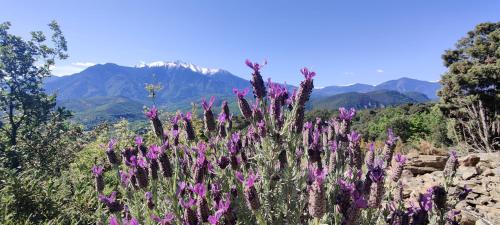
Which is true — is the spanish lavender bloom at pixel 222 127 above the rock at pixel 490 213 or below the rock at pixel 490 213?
above

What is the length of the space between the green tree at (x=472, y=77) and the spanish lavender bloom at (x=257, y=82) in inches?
385

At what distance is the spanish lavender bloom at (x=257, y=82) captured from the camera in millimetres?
2309

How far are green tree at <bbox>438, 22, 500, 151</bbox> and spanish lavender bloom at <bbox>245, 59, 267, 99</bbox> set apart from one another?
32.0 feet

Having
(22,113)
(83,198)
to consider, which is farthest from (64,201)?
(22,113)

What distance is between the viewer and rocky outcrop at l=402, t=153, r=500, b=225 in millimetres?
3477

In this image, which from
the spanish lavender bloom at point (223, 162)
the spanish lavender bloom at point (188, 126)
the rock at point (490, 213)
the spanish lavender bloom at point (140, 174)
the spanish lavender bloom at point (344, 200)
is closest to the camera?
the spanish lavender bloom at point (344, 200)

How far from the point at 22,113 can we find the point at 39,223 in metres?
25.7

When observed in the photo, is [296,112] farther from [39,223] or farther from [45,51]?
[45,51]

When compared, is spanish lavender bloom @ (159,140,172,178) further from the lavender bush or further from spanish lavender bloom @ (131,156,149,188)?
spanish lavender bloom @ (131,156,149,188)

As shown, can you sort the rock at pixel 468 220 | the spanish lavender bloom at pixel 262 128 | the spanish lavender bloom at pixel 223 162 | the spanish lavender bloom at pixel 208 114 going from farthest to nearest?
the rock at pixel 468 220
the spanish lavender bloom at pixel 208 114
the spanish lavender bloom at pixel 223 162
the spanish lavender bloom at pixel 262 128

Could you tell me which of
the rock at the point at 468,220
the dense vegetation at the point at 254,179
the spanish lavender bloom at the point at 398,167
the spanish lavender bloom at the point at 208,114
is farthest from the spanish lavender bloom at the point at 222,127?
the rock at the point at 468,220

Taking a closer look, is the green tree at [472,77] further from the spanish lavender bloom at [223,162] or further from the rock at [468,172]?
the spanish lavender bloom at [223,162]

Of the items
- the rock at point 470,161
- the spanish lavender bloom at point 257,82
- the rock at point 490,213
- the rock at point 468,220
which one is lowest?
the rock at point 490,213

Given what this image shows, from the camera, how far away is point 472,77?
12.3 metres
